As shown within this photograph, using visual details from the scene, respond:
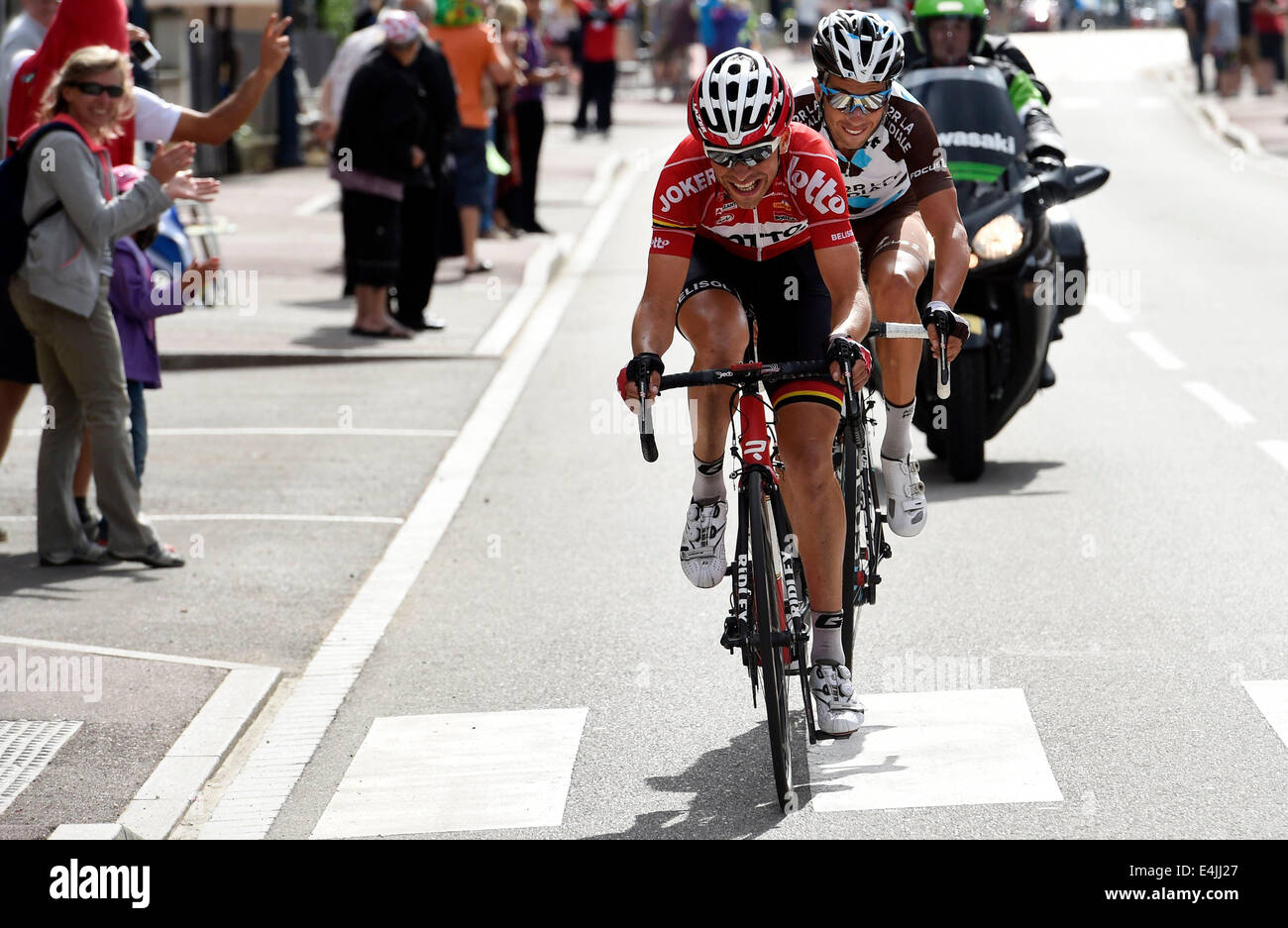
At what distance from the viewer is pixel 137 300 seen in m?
9.09

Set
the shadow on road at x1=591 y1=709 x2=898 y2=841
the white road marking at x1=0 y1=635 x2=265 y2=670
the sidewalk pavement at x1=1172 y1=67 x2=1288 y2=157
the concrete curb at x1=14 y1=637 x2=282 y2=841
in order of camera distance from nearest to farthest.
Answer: the shadow on road at x1=591 y1=709 x2=898 y2=841, the concrete curb at x1=14 y1=637 x2=282 y2=841, the white road marking at x1=0 y1=635 x2=265 y2=670, the sidewalk pavement at x1=1172 y1=67 x2=1288 y2=157

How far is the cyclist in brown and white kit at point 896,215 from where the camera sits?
6.80m

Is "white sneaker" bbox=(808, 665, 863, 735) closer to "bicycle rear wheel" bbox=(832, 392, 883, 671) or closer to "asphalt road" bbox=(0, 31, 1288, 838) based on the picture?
"asphalt road" bbox=(0, 31, 1288, 838)

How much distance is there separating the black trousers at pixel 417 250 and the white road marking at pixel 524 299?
55cm

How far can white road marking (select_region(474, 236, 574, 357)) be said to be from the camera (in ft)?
48.7

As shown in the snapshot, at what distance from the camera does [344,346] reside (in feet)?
48.1

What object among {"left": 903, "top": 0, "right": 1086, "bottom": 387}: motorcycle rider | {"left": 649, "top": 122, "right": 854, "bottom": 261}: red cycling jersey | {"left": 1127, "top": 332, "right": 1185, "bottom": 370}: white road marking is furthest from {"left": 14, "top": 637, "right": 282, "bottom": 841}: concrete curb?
{"left": 1127, "top": 332, "right": 1185, "bottom": 370}: white road marking

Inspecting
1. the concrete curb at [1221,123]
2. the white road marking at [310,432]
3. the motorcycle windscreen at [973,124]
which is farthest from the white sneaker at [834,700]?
the concrete curb at [1221,123]

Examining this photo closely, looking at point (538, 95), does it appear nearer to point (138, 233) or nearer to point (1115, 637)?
point (138, 233)

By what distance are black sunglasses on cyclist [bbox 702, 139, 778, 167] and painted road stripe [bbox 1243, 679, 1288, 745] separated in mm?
2170

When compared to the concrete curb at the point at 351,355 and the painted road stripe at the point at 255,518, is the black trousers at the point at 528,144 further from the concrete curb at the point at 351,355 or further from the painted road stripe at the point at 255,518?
the painted road stripe at the point at 255,518

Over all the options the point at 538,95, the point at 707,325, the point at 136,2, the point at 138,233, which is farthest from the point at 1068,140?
the point at 707,325

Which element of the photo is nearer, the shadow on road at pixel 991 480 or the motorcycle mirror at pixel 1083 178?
the shadow on road at pixel 991 480

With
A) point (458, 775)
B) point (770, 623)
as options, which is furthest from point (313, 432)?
point (770, 623)
